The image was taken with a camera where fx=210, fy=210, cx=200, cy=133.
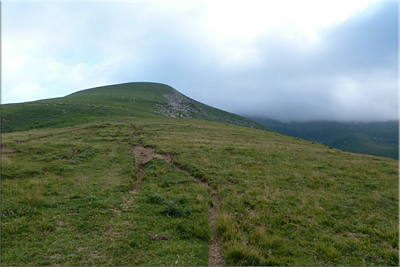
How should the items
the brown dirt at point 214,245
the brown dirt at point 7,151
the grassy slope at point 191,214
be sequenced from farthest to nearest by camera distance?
the brown dirt at point 7,151 < the grassy slope at point 191,214 < the brown dirt at point 214,245

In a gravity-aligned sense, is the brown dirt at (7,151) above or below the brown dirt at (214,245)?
above

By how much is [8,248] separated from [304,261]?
11874 mm

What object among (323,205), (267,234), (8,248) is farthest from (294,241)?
(8,248)

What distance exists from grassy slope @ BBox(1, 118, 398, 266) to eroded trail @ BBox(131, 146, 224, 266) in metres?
0.35

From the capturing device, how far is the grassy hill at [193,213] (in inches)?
337

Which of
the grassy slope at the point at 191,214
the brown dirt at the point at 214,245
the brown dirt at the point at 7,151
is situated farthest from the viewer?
the brown dirt at the point at 7,151

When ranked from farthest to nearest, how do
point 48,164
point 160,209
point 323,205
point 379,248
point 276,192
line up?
point 48,164, point 276,192, point 323,205, point 160,209, point 379,248

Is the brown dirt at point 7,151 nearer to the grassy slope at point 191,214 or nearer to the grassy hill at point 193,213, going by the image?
the grassy hill at point 193,213

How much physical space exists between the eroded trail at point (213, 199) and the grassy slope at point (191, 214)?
1.14ft

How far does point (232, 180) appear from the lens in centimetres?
1769

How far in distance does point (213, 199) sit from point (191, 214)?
288cm

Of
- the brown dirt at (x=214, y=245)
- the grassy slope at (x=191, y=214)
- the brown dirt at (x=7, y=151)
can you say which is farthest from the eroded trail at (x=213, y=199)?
the brown dirt at (x=7, y=151)

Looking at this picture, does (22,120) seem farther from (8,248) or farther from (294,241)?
(294,241)

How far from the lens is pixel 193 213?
1190 centimetres
